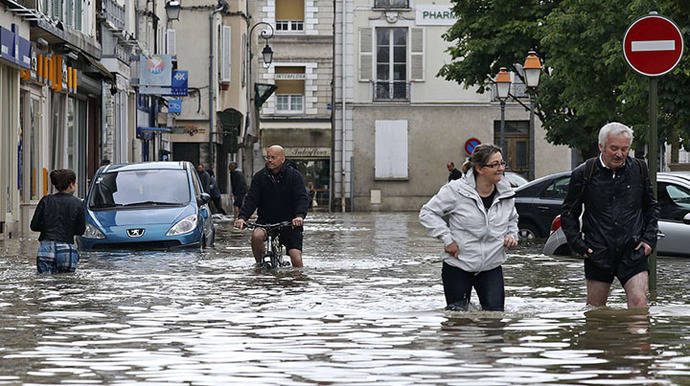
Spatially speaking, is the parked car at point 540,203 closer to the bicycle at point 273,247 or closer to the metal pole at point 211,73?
the bicycle at point 273,247

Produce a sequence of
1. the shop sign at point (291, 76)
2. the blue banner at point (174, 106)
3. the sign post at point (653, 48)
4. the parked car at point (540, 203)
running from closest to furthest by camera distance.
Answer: the sign post at point (653, 48)
the parked car at point (540, 203)
the blue banner at point (174, 106)
the shop sign at point (291, 76)

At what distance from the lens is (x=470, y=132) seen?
6000cm

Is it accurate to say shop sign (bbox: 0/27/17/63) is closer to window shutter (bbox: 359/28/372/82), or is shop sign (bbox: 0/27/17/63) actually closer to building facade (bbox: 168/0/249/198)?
building facade (bbox: 168/0/249/198)

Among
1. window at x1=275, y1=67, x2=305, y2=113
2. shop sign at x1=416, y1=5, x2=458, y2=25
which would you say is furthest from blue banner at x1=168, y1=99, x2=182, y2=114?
window at x1=275, y1=67, x2=305, y2=113

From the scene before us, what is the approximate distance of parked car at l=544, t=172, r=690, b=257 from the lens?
65.5ft

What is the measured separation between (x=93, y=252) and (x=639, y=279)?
39.7ft

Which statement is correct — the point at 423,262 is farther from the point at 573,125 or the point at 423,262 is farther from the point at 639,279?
the point at 573,125

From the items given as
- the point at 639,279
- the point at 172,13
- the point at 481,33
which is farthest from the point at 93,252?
the point at 172,13

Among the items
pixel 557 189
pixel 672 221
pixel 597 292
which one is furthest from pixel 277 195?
pixel 557 189

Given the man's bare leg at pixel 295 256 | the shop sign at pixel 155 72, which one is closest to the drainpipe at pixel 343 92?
the shop sign at pixel 155 72

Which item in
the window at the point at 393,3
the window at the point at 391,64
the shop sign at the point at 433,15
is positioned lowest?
the window at the point at 391,64

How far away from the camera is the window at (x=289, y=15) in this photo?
7312 cm

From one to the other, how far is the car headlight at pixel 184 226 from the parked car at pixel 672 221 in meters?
5.20

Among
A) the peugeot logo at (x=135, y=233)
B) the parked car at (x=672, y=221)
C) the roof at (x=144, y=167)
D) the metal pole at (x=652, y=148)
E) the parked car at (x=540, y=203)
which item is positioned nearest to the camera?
the metal pole at (x=652, y=148)
